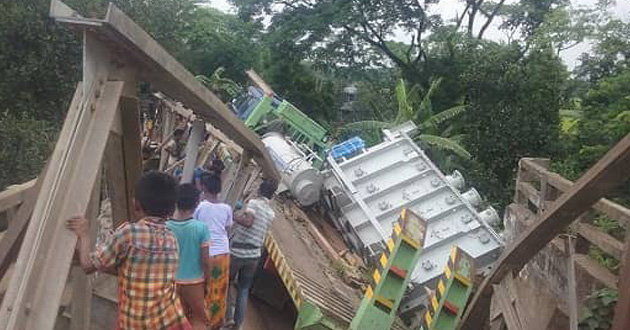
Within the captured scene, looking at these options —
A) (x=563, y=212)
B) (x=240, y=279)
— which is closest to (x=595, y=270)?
(x=563, y=212)

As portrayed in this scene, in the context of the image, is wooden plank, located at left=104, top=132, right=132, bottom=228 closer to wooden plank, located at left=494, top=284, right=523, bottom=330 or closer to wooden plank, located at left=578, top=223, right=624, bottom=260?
wooden plank, located at left=494, top=284, right=523, bottom=330

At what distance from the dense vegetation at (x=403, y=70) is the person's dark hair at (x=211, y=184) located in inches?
156

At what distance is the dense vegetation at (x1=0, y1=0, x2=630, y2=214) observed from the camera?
33.3 ft

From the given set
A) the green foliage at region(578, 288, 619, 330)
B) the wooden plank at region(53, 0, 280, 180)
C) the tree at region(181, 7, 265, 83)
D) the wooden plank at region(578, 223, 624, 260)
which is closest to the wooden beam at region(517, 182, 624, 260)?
the wooden plank at region(578, 223, 624, 260)

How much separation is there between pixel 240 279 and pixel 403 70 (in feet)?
55.2

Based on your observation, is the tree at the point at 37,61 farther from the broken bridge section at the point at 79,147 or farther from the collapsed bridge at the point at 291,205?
the broken bridge section at the point at 79,147

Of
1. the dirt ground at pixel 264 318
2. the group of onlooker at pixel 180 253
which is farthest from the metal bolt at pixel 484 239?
the group of onlooker at pixel 180 253

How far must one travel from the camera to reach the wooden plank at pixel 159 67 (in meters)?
2.28

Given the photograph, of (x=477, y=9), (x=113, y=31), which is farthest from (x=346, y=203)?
(x=477, y=9)

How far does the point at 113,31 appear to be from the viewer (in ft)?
7.53

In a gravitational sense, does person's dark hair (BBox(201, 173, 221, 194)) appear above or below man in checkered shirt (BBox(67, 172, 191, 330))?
below

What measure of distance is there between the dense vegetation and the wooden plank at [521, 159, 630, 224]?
17.4ft

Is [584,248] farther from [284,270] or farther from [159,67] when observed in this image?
[159,67]

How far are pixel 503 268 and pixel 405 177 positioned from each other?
475cm
